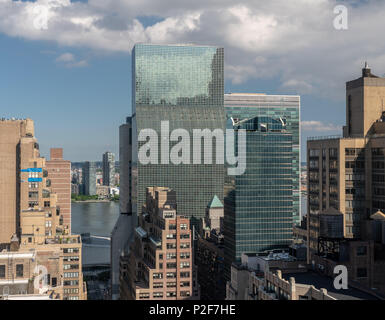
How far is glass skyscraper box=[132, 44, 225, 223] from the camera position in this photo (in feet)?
373

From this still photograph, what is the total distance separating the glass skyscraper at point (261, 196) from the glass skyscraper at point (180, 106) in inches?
1326

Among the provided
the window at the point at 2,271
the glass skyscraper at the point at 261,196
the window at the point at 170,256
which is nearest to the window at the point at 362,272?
the window at the point at 2,271

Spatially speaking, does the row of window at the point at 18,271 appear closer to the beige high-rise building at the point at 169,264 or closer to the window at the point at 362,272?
the beige high-rise building at the point at 169,264

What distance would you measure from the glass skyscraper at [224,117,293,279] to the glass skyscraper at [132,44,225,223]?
3367cm

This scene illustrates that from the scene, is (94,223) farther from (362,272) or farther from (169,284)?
(362,272)

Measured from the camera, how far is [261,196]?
3103 inches

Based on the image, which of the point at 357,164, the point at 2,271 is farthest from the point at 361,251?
the point at 2,271

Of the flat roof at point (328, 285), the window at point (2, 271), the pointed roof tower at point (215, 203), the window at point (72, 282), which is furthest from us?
the pointed roof tower at point (215, 203)

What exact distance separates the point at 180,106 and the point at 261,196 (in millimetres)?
47881

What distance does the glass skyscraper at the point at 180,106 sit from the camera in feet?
373
